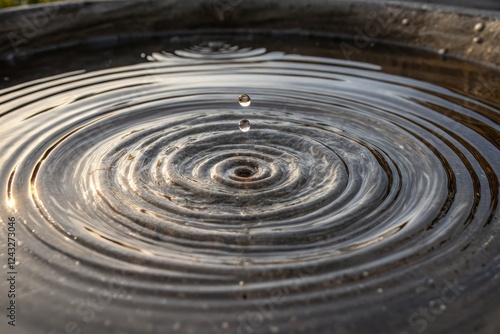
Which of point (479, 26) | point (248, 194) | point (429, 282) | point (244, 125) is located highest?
point (479, 26)

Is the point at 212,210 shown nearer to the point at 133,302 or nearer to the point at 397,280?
the point at 133,302

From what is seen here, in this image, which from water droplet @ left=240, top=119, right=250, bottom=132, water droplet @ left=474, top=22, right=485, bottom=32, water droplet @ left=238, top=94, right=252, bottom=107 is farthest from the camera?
water droplet @ left=474, top=22, right=485, bottom=32

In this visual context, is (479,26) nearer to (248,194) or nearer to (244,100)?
(244,100)

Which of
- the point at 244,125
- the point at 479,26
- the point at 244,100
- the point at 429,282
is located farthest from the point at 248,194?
the point at 479,26

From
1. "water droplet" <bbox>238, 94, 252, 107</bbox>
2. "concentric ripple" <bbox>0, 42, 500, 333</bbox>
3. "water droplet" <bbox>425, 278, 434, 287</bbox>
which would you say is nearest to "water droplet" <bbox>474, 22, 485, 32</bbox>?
"concentric ripple" <bbox>0, 42, 500, 333</bbox>

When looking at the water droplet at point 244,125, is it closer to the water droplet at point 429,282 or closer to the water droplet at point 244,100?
the water droplet at point 244,100

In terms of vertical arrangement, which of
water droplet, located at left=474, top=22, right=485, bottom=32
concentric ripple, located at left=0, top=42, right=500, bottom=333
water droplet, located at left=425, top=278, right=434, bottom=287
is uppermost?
water droplet, located at left=474, top=22, right=485, bottom=32

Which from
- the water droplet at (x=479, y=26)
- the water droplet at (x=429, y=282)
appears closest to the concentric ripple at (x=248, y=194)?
the water droplet at (x=429, y=282)

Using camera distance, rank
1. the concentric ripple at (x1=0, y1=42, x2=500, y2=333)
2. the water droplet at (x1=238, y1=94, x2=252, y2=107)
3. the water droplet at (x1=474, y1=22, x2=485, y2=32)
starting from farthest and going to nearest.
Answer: the water droplet at (x1=474, y1=22, x2=485, y2=32), the water droplet at (x1=238, y1=94, x2=252, y2=107), the concentric ripple at (x1=0, y1=42, x2=500, y2=333)

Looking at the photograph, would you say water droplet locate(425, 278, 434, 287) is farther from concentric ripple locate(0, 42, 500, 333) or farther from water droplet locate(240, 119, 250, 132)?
water droplet locate(240, 119, 250, 132)
